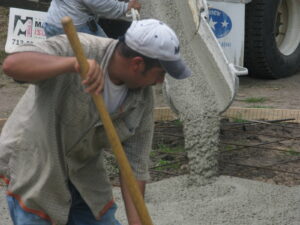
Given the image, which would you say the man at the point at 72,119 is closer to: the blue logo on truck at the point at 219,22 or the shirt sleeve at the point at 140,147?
the shirt sleeve at the point at 140,147

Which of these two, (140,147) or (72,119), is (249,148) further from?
(72,119)

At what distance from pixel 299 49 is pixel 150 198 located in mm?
3552

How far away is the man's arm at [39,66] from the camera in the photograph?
1965mm

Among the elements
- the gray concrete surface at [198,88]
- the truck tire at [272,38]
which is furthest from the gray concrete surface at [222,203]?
the truck tire at [272,38]

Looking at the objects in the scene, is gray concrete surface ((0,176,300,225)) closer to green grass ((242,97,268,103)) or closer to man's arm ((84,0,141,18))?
man's arm ((84,0,141,18))

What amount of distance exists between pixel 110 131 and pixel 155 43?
30 cm

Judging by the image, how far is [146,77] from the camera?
2.16 metres

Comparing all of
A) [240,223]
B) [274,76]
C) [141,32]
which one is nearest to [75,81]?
[141,32]

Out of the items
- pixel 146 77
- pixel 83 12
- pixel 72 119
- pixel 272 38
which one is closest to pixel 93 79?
pixel 146 77

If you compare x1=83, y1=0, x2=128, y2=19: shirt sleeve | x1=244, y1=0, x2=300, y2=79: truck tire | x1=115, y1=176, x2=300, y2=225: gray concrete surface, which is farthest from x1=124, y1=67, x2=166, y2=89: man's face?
→ x1=244, y1=0, x2=300, y2=79: truck tire

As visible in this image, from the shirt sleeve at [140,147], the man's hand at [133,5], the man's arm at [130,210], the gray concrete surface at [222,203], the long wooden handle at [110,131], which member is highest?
the long wooden handle at [110,131]

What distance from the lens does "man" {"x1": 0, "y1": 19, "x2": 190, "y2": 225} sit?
211cm

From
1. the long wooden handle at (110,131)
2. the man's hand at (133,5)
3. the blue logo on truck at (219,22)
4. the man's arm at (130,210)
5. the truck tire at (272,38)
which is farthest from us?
the truck tire at (272,38)

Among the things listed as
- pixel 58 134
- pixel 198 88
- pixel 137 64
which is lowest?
pixel 198 88
